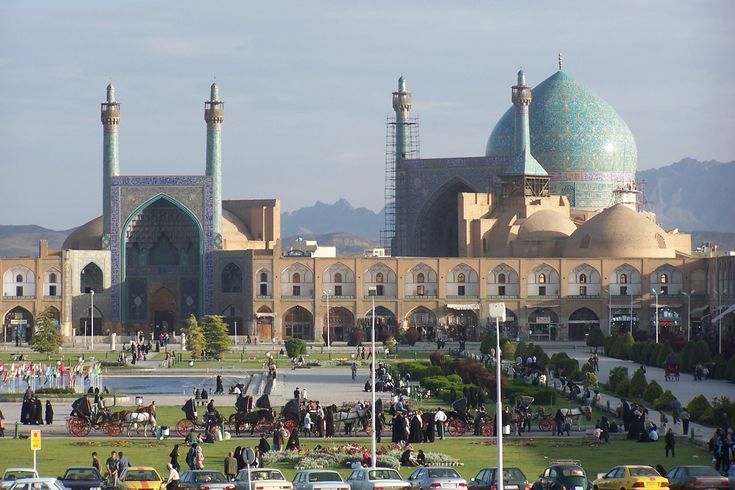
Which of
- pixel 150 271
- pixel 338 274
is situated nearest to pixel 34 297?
pixel 150 271

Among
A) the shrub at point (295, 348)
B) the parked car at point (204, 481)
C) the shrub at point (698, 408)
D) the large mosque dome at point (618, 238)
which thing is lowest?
the parked car at point (204, 481)

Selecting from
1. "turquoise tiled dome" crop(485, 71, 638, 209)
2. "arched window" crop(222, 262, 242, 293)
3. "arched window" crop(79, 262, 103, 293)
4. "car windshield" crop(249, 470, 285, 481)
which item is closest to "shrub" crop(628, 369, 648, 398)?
"car windshield" crop(249, 470, 285, 481)

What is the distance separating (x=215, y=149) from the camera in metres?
73.6

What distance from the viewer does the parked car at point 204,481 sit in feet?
76.0

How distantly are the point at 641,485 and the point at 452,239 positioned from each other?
5752 cm

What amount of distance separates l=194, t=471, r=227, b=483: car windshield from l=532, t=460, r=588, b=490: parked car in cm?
421

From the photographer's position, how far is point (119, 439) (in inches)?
1248

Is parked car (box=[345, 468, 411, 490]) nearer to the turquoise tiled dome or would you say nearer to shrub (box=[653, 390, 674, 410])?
shrub (box=[653, 390, 674, 410])

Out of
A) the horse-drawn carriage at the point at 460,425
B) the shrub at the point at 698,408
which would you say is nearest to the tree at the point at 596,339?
the shrub at the point at 698,408

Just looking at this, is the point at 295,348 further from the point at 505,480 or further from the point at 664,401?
the point at 505,480

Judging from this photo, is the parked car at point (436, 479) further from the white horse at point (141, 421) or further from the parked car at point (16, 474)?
the white horse at point (141, 421)

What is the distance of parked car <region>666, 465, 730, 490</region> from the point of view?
2331cm

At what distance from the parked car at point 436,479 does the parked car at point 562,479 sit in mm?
1105

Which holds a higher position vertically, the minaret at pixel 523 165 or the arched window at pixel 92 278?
the minaret at pixel 523 165
